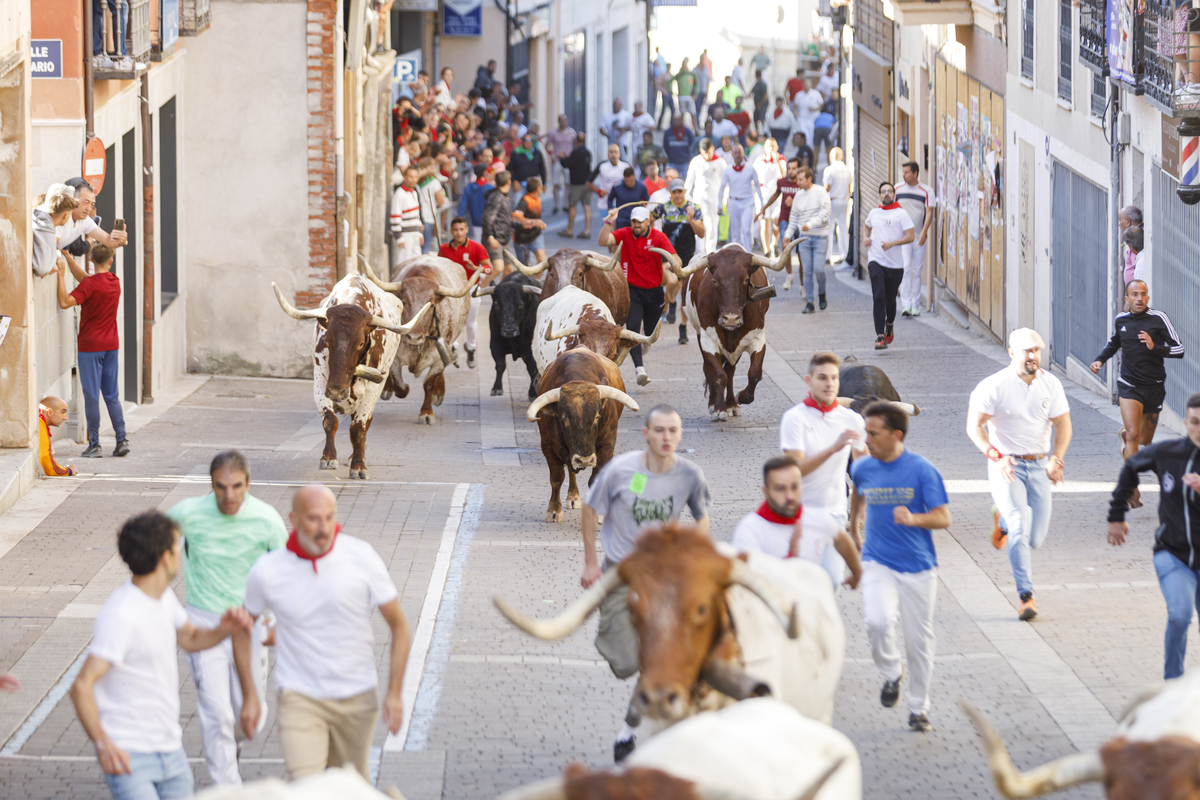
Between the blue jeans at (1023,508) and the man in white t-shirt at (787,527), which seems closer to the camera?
the man in white t-shirt at (787,527)

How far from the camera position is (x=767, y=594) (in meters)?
6.26

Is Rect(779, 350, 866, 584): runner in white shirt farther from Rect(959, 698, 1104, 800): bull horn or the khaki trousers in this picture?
Rect(959, 698, 1104, 800): bull horn

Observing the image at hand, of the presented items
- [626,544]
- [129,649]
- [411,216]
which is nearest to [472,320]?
[411,216]

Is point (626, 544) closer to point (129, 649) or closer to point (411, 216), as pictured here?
point (129, 649)

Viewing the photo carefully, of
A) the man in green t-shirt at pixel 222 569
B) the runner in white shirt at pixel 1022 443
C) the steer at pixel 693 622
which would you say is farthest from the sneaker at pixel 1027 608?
the man in green t-shirt at pixel 222 569

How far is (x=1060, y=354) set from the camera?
70.8 ft

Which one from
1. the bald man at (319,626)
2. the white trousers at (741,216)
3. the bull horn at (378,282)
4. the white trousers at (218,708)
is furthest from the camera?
the white trousers at (741,216)

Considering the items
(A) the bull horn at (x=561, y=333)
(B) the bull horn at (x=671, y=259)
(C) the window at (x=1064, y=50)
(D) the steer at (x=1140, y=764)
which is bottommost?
(D) the steer at (x=1140, y=764)

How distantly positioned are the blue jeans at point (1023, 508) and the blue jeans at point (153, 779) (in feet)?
19.7

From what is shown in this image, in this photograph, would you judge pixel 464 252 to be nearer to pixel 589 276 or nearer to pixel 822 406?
pixel 589 276

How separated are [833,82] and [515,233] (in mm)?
21064

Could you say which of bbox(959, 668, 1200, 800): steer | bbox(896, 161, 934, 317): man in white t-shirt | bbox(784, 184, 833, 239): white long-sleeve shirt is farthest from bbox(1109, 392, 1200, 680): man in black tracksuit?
bbox(784, 184, 833, 239): white long-sleeve shirt

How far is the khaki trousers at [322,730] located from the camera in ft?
22.6

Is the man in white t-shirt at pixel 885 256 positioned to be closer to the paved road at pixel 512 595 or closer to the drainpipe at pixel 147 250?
the paved road at pixel 512 595
